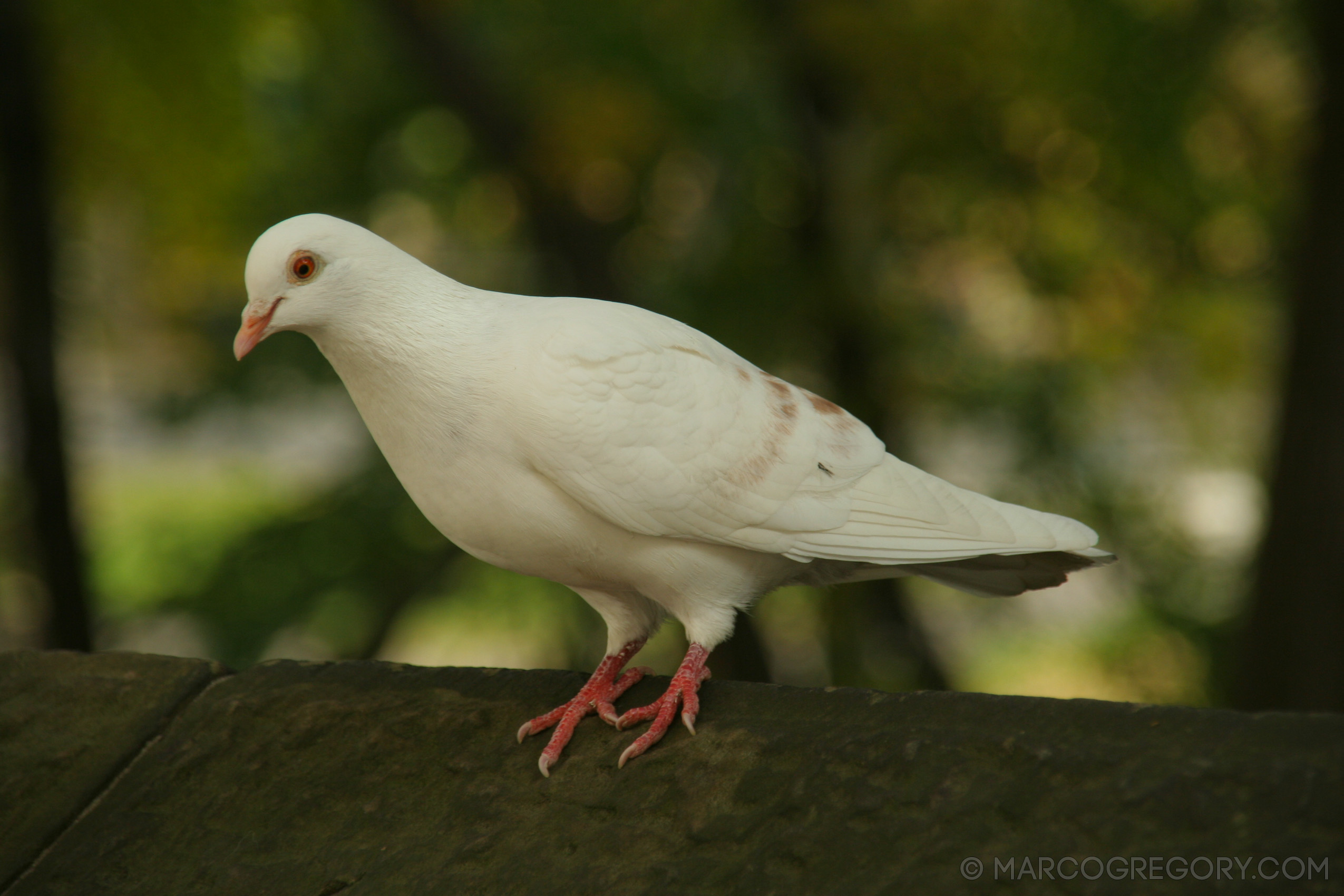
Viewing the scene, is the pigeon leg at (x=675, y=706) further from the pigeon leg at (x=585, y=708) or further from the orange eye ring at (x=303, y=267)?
the orange eye ring at (x=303, y=267)

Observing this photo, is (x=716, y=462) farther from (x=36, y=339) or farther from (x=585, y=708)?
(x=36, y=339)

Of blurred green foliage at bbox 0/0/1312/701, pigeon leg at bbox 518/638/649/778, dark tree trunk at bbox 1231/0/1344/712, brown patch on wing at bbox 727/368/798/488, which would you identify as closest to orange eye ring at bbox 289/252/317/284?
brown patch on wing at bbox 727/368/798/488

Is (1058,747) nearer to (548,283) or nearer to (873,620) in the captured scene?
(873,620)

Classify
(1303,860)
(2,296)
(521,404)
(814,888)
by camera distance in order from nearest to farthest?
(1303,860)
(814,888)
(521,404)
(2,296)

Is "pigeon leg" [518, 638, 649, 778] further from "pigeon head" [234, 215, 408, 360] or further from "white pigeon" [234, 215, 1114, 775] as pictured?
"pigeon head" [234, 215, 408, 360]

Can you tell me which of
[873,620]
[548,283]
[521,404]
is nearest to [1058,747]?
[521,404]

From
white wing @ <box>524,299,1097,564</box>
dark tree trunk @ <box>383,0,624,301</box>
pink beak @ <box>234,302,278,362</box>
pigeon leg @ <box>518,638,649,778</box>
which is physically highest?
dark tree trunk @ <box>383,0,624,301</box>

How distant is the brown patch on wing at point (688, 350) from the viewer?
2.45m

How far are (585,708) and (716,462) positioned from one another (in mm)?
685

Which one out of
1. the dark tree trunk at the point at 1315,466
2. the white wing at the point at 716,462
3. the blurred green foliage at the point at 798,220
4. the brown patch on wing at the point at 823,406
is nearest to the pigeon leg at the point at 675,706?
the white wing at the point at 716,462

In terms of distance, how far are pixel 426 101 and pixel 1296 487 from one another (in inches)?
201

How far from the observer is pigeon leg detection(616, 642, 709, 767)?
237 centimetres

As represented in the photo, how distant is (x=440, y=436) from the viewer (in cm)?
229

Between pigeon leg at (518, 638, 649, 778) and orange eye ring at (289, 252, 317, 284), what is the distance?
111cm
